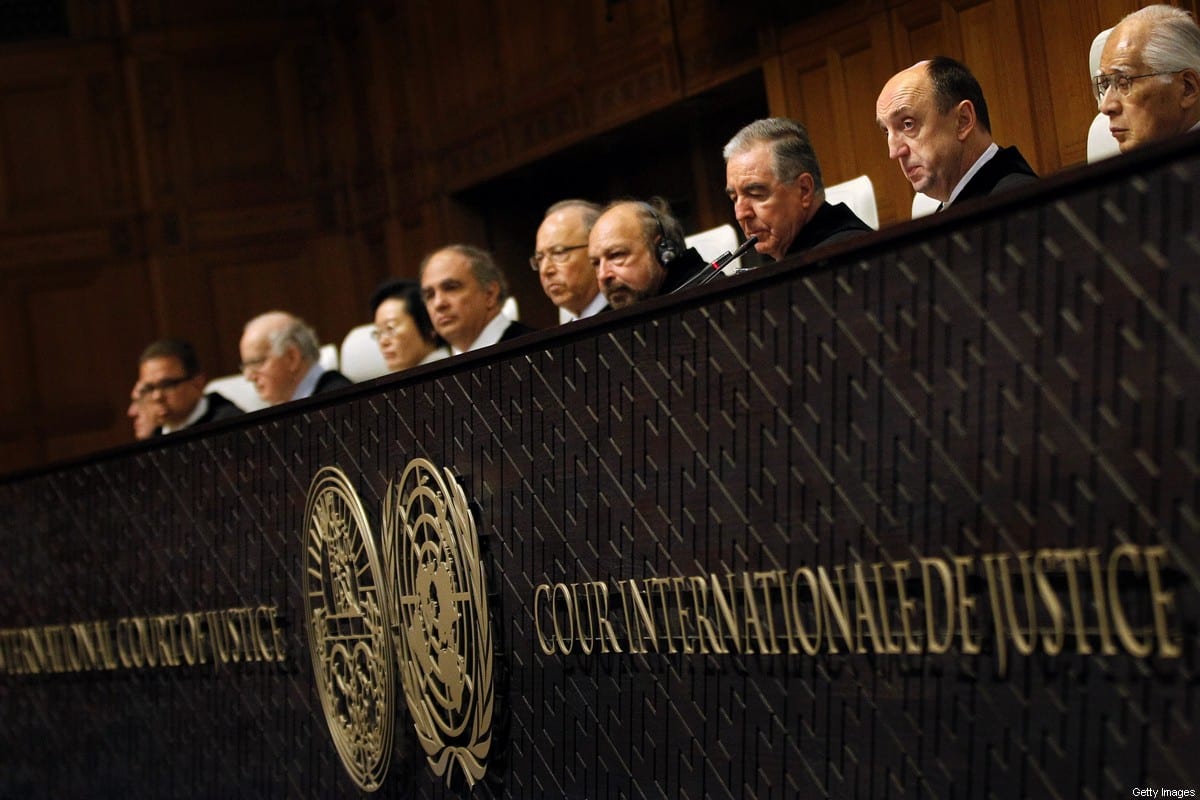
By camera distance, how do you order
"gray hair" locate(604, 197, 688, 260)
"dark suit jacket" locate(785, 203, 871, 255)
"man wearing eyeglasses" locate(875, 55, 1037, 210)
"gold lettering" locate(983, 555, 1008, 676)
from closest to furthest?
1. "gold lettering" locate(983, 555, 1008, 676)
2. "man wearing eyeglasses" locate(875, 55, 1037, 210)
3. "dark suit jacket" locate(785, 203, 871, 255)
4. "gray hair" locate(604, 197, 688, 260)

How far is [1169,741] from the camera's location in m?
1.73

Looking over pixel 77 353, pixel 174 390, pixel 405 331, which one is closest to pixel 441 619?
pixel 405 331

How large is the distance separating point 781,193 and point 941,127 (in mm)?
404

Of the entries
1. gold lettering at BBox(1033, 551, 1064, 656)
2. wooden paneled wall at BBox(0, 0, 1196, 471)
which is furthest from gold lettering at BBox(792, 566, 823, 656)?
wooden paneled wall at BBox(0, 0, 1196, 471)

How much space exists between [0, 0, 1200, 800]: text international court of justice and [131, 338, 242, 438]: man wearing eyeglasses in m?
0.02

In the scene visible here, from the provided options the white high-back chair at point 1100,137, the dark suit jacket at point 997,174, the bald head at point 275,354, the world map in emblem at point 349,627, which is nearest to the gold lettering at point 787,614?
the world map in emblem at point 349,627

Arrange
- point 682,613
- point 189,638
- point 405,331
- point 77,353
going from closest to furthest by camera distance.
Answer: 1. point 682,613
2. point 189,638
3. point 405,331
4. point 77,353

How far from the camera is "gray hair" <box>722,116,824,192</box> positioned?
11.9 ft

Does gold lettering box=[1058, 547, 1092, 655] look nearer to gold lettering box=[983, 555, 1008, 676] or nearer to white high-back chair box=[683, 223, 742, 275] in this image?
gold lettering box=[983, 555, 1008, 676]

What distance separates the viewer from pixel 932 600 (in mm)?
2014

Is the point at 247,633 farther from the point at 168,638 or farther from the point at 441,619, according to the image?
the point at 441,619

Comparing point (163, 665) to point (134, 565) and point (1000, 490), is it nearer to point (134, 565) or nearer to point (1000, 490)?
point (134, 565)

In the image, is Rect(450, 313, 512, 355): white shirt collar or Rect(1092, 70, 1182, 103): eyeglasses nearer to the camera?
Rect(1092, 70, 1182, 103): eyeglasses

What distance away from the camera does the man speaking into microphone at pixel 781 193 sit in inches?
142
